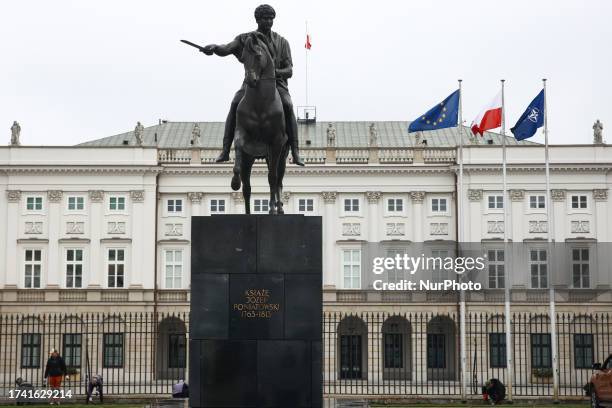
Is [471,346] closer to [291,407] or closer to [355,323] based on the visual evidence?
[355,323]

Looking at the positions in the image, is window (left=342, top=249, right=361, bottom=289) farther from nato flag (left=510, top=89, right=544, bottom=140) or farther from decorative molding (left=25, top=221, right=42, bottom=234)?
nato flag (left=510, top=89, right=544, bottom=140)

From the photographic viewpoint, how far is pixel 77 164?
62500 millimetres

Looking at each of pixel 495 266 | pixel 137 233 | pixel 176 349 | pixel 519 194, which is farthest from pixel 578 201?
pixel 137 233

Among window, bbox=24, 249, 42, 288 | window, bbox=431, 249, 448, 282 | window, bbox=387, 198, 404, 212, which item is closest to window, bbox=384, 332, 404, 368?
window, bbox=431, 249, 448, 282

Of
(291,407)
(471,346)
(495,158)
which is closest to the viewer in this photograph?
(291,407)

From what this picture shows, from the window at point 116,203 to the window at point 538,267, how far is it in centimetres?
2361

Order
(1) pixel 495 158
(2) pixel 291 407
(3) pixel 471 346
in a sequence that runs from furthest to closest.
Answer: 1. (1) pixel 495 158
2. (3) pixel 471 346
3. (2) pixel 291 407

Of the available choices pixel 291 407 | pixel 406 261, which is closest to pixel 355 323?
pixel 406 261

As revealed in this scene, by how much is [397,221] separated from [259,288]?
47122mm

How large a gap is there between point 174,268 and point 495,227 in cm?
1858

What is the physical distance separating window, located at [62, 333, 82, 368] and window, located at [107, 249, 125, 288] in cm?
425

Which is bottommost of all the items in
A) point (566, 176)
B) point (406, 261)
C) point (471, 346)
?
point (471, 346)

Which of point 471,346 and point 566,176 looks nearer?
point 471,346

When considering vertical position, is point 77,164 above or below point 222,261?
above
